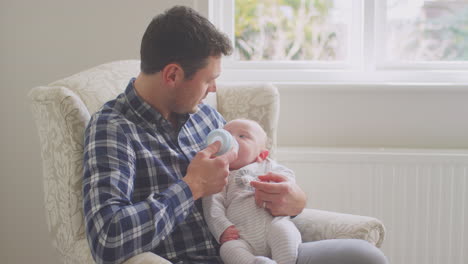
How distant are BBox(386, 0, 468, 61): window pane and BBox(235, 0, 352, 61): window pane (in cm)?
22

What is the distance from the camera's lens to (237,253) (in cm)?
152

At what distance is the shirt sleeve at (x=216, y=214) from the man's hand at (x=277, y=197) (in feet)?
0.33

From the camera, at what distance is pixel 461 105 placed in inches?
98.6

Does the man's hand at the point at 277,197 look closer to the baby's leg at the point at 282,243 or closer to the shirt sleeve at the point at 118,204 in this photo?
the baby's leg at the point at 282,243

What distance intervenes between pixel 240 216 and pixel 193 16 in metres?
0.55

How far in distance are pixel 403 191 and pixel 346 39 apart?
81cm

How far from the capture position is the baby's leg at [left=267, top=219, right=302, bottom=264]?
60.9 inches

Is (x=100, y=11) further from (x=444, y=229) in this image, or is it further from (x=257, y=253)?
(x=444, y=229)

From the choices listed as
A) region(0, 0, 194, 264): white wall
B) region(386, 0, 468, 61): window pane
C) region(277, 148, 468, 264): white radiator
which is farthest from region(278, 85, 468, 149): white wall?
region(0, 0, 194, 264): white wall

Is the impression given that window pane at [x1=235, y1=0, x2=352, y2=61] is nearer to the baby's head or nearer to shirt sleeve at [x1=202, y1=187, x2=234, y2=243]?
the baby's head

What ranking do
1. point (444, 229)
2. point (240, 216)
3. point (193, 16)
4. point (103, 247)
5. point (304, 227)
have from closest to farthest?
point (103, 247) < point (193, 16) < point (240, 216) < point (304, 227) < point (444, 229)

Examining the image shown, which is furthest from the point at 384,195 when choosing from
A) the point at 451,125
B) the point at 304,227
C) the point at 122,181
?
the point at 122,181

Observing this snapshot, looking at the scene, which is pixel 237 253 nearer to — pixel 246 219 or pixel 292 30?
pixel 246 219

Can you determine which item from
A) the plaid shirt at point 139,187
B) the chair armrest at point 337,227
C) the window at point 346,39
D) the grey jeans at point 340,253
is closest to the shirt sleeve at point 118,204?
the plaid shirt at point 139,187
